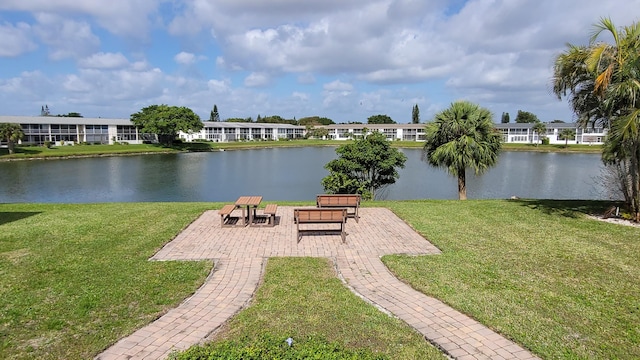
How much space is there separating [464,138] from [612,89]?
6145 millimetres

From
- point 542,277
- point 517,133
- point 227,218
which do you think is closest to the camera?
point 542,277

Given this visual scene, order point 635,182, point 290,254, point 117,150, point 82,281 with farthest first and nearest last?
point 117,150, point 635,182, point 290,254, point 82,281

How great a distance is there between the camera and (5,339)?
4188mm

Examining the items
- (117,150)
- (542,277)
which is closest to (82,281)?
(542,277)

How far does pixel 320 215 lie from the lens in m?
8.35

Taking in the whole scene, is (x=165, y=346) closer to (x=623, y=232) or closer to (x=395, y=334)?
(x=395, y=334)

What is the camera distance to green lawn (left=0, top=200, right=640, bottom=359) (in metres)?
4.29

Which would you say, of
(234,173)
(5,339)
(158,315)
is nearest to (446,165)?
(158,315)

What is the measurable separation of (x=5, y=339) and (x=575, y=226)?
35.5ft

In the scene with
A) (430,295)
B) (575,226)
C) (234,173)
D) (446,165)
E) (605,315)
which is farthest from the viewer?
(234,173)

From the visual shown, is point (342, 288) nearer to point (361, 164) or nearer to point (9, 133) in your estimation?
point (361, 164)

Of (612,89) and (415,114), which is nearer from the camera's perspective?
(612,89)

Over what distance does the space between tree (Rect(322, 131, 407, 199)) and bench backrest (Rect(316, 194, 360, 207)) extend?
496cm

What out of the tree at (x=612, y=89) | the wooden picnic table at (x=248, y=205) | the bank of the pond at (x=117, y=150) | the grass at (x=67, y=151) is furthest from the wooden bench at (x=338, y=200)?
the grass at (x=67, y=151)
